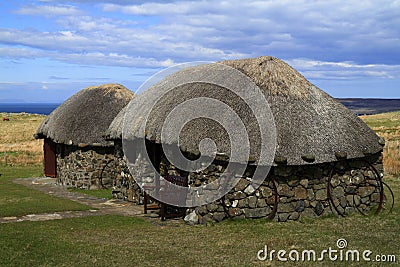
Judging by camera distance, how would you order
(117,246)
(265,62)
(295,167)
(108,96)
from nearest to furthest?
(117,246) < (295,167) < (265,62) < (108,96)

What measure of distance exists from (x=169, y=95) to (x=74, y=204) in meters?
4.47

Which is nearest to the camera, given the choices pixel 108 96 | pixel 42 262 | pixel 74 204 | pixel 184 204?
pixel 42 262

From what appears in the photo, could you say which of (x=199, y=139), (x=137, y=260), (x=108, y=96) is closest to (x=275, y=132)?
(x=199, y=139)

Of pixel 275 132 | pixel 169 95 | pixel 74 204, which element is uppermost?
pixel 169 95

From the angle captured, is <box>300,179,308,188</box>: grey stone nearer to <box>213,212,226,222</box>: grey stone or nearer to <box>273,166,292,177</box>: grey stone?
<box>273,166,292,177</box>: grey stone

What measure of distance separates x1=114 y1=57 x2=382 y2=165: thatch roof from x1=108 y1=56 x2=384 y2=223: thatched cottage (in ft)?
0.08

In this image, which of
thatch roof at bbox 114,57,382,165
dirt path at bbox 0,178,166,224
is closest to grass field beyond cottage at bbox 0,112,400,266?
dirt path at bbox 0,178,166,224

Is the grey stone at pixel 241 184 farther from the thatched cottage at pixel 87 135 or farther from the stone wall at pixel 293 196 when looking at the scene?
the thatched cottage at pixel 87 135

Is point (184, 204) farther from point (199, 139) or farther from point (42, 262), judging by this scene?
point (42, 262)

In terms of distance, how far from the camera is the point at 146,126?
13898 millimetres

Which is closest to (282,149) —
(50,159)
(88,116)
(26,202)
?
(26,202)

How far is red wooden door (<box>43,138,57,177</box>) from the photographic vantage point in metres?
22.7

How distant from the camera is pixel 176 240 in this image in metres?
10.3

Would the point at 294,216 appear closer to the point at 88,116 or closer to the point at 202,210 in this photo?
the point at 202,210
